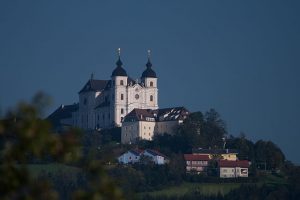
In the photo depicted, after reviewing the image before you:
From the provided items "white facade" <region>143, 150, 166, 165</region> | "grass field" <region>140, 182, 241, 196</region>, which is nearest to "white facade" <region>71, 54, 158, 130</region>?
"white facade" <region>143, 150, 166, 165</region>

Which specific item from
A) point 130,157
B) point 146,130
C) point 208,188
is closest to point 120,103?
point 146,130

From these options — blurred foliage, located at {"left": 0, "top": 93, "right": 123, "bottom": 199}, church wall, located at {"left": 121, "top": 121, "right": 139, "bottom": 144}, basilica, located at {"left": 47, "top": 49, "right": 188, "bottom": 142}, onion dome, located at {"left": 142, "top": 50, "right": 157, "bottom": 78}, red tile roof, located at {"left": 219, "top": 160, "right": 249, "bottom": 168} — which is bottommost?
blurred foliage, located at {"left": 0, "top": 93, "right": 123, "bottom": 199}

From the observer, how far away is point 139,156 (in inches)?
3248

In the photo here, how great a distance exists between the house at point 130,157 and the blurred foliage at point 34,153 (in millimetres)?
73629

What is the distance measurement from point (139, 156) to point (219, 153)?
846 centimetres

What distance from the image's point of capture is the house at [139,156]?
3255 inches

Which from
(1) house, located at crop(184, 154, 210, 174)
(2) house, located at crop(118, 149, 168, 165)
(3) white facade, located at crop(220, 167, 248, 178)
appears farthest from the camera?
(1) house, located at crop(184, 154, 210, 174)

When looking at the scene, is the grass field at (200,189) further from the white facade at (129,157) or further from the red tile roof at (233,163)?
the white facade at (129,157)

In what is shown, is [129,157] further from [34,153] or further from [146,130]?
[34,153]

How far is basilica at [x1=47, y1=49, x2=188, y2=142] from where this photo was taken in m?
91.2

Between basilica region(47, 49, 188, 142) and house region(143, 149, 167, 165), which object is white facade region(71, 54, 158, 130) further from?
house region(143, 149, 167, 165)

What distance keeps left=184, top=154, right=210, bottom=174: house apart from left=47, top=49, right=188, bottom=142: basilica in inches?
274

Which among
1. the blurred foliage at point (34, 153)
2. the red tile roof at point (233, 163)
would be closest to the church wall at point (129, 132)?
the red tile roof at point (233, 163)

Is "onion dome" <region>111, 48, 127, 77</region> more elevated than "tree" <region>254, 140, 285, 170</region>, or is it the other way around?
"onion dome" <region>111, 48, 127, 77</region>
